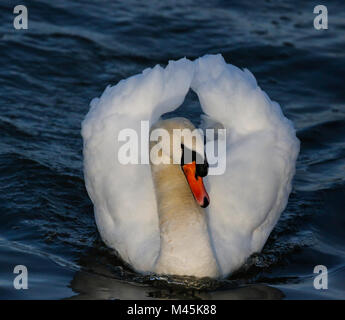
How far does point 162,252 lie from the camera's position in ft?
23.3

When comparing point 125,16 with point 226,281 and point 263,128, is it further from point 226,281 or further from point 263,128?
point 226,281

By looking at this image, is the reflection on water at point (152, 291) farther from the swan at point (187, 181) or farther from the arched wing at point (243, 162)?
the arched wing at point (243, 162)

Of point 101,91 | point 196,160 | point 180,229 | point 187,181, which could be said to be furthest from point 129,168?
point 101,91

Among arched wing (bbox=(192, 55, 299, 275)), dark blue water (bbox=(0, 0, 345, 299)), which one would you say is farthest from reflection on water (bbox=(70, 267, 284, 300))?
arched wing (bbox=(192, 55, 299, 275))

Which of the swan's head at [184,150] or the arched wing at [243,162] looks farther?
the arched wing at [243,162]

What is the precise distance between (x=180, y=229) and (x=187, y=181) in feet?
1.65

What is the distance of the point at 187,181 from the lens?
670 centimetres

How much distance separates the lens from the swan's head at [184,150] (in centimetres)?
628

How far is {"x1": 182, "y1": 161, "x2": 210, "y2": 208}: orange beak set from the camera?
21.1 feet

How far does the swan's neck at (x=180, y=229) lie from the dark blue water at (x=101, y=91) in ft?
0.53

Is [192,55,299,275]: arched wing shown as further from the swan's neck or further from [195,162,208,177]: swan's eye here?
[195,162,208,177]: swan's eye

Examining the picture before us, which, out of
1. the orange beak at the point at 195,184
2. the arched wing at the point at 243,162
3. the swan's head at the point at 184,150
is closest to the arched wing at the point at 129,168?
the arched wing at the point at 243,162

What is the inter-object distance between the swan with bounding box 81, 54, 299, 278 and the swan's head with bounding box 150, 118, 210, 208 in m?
0.09

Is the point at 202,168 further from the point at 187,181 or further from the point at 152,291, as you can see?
the point at 152,291
